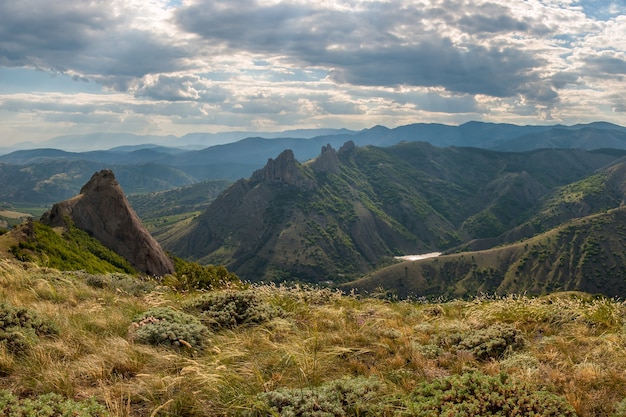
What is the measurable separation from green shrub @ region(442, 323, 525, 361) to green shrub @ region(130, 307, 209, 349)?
6521 millimetres

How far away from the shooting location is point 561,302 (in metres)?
12.8

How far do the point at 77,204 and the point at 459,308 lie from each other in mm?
68525

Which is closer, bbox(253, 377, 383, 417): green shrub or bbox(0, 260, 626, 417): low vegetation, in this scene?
bbox(253, 377, 383, 417): green shrub

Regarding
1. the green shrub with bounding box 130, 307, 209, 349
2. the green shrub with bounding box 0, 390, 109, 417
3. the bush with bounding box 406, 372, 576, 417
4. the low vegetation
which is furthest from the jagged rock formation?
the bush with bounding box 406, 372, 576, 417

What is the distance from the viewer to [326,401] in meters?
6.59

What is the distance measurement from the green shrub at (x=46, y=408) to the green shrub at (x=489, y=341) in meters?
8.02

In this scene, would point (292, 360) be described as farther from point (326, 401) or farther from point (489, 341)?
point (489, 341)

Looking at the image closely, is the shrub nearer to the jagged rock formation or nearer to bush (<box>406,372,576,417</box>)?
bush (<box>406,372,576,417</box>)

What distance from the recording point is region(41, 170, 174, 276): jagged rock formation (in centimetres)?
6306

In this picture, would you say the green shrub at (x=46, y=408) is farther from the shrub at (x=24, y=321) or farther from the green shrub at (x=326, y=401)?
the shrub at (x=24, y=321)

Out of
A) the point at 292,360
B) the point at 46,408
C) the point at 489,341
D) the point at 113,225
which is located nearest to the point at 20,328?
the point at 46,408

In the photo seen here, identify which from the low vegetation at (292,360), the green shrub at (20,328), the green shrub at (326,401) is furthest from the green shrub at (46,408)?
the green shrub at (20,328)

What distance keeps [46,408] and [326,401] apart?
4.20m

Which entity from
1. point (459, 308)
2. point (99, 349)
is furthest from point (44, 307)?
point (459, 308)
